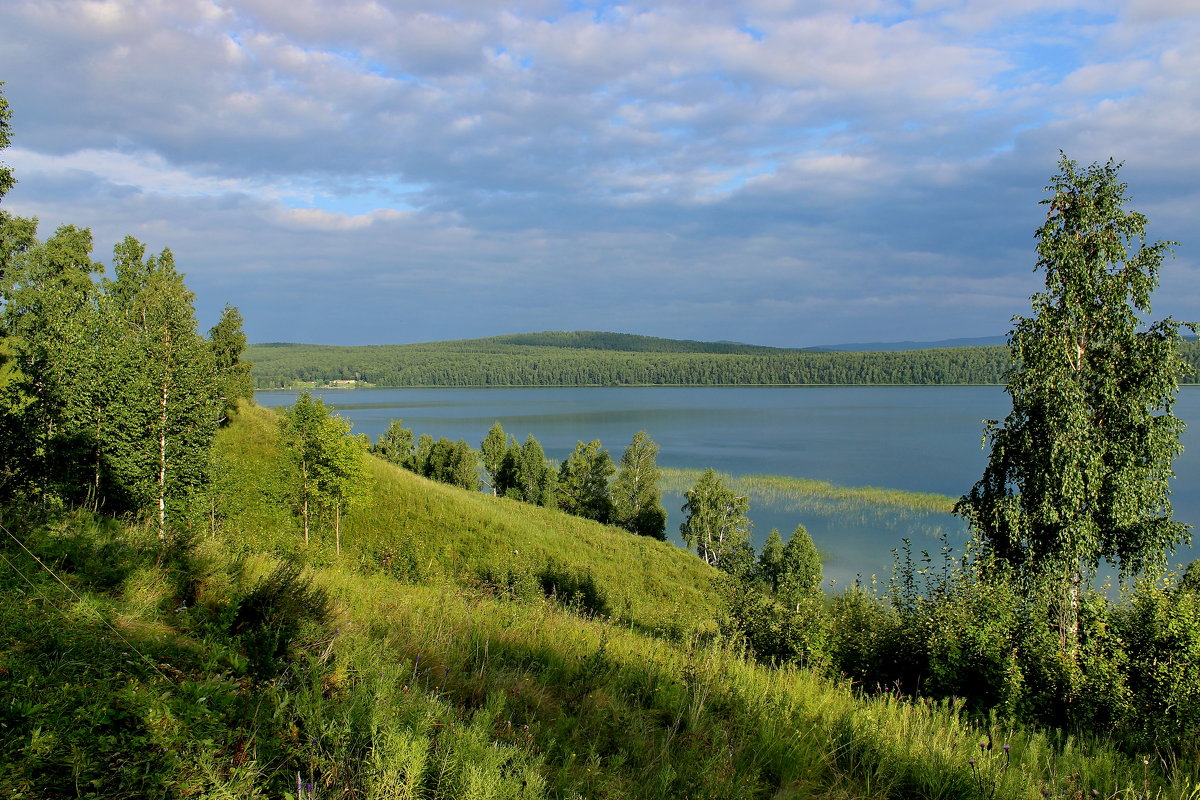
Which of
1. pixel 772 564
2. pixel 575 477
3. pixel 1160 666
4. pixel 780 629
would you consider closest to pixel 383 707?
pixel 780 629

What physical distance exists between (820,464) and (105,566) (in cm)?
6735

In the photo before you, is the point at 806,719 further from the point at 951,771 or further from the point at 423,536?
the point at 423,536

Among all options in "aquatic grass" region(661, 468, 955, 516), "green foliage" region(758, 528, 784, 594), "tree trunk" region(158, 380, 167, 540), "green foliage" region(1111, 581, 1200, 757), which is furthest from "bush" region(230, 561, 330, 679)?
"aquatic grass" region(661, 468, 955, 516)

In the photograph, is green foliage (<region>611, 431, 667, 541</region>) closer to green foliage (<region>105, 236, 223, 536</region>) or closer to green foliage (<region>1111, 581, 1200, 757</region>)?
green foliage (<region>105, 236, 223, 536</region>)

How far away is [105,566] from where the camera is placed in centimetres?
452

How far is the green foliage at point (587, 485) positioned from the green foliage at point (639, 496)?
1543 mm

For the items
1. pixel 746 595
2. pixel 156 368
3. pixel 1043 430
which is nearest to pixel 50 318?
pixel 156 368

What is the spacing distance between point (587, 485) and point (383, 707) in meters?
47.2

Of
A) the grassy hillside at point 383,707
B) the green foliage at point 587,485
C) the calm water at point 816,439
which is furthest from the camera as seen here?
the green foliage at point 587,485

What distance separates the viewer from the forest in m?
2.74

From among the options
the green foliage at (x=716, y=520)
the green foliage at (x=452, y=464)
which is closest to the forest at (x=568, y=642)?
the green foliage at (x=716, y=520)

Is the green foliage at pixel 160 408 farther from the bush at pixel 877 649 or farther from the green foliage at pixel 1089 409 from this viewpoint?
the green foliage at pixel 1089 409

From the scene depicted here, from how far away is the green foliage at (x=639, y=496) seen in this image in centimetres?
4509

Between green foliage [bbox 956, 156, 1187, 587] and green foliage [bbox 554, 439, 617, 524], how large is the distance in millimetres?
35246
